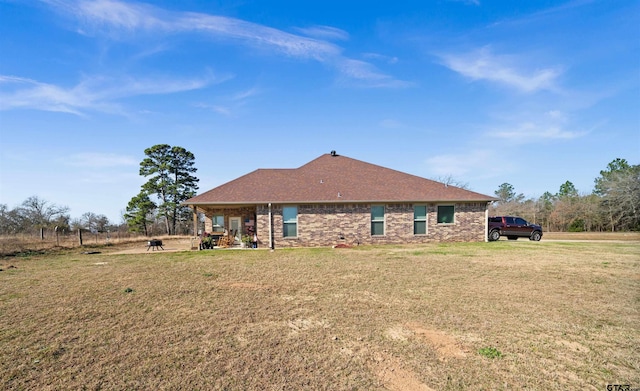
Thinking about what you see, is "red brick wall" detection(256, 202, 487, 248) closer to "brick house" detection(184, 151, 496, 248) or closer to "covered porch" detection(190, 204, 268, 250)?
"brick house" detection(184, 151, 496, 248)

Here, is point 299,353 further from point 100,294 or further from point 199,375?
point 100,294

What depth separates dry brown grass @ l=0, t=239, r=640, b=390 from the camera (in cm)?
364

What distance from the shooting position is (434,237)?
18.8 m

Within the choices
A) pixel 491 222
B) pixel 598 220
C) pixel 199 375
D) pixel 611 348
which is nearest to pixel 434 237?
pixel 491 222

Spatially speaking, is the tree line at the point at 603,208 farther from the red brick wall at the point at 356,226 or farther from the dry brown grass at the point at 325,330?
the dry brown grass at the point at 325,330

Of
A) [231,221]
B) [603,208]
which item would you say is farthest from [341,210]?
[603,208]

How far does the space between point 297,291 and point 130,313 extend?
3.41m

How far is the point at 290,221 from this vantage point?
17.9 meters

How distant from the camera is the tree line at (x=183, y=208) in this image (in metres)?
34.0

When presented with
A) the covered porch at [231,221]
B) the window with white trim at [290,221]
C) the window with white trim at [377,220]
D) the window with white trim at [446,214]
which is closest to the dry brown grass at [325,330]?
the window with white trim at [290,221]

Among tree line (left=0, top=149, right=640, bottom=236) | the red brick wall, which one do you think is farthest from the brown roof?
tree line (left=0, top=149, right=640, bottom=236)

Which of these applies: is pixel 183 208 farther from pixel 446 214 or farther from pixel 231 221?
pixel 446 214

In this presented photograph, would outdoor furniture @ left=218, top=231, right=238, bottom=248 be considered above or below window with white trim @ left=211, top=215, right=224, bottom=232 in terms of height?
below

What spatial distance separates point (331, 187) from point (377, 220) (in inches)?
130
